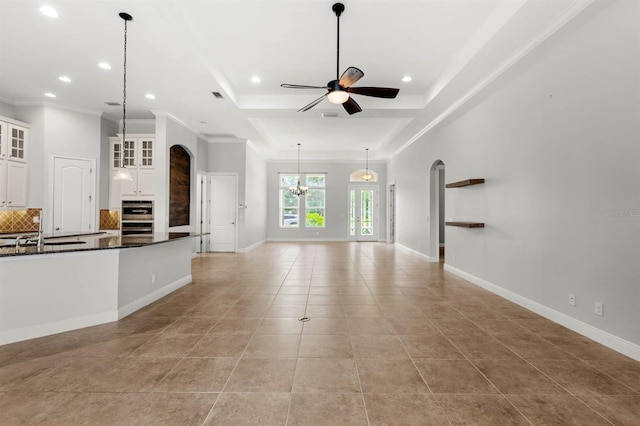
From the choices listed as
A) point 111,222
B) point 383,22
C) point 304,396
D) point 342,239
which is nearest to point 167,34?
point 383,22

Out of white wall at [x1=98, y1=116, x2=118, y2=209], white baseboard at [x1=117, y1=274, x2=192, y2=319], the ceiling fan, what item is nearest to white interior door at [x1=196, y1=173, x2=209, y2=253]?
white wall at [x1=98, y1=116, x2=118, y2=209]

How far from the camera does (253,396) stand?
6.43 ft

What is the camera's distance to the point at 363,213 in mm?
11648

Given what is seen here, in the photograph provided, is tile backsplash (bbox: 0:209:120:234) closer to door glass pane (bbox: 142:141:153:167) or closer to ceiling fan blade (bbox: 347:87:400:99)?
door glass pane (bbox: 142:141:153:167)

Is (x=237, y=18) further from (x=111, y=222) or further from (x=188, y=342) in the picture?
(x=111, y=222)

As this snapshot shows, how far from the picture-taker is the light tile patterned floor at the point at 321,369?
1799 millimetres

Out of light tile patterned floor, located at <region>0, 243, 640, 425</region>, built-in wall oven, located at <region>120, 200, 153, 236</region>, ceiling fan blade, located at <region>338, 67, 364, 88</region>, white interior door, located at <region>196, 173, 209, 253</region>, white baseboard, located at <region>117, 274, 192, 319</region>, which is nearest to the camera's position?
light tile patterned floor, located at <region>0, 243, 640, 425</region>

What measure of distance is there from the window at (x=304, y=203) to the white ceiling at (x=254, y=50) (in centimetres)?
564

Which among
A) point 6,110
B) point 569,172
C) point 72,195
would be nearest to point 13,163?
point 72,195

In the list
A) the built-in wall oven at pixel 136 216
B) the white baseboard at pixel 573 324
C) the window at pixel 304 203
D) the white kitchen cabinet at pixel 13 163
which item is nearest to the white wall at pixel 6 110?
the white kitchen cabinet at pixel 13 163

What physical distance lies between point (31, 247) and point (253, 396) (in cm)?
282

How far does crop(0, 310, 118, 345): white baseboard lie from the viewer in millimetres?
2715

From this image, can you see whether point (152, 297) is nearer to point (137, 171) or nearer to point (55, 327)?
point (55, 327)

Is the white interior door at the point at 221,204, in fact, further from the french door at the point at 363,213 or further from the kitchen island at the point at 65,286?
the french door at the point at 363,213
